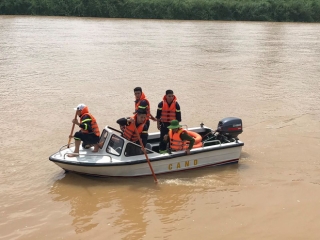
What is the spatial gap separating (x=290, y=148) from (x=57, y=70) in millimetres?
13032

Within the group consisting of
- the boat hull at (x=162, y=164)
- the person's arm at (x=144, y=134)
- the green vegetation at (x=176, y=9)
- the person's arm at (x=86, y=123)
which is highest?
the green vegetation at (x=176, y=9)

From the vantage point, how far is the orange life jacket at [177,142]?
9.30 m

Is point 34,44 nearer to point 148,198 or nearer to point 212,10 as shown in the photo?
point 148,198

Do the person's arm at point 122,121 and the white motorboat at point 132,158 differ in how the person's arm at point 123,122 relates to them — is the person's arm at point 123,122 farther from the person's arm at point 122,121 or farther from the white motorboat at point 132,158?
the white motorboat at point 132,158

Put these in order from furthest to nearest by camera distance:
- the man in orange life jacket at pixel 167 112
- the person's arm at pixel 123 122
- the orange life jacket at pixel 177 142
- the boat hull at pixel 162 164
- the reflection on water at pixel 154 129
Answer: the man in orange life jacket at pixel 167 112
the orange life jacket at pixel 177 142
the person's arm at pixel 123 122
the boat hull at pixel 162 164
the reflection on water at pixel 154 129

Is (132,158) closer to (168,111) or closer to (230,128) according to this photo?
(168,111)

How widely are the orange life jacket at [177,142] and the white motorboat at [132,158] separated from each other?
116mm

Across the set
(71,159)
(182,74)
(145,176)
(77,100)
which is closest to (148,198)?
(145,176)

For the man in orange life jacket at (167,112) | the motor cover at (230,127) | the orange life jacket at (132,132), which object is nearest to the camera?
the orange life jacket at (132,132)

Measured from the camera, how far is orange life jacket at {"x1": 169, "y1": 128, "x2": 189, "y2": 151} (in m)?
9.30

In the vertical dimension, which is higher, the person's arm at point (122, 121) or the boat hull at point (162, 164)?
the person's arm at point (122, 121)

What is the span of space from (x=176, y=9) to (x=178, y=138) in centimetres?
4307

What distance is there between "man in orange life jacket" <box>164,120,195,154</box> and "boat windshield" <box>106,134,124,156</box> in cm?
108

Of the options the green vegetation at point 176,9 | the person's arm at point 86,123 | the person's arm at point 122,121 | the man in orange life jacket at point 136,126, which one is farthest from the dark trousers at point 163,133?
the green vegetation at point 176,9
